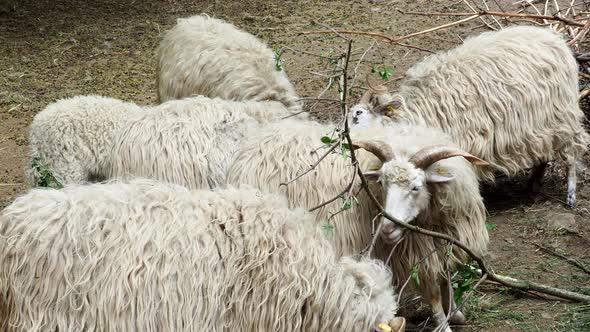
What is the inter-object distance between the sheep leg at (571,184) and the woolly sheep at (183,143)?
7.88 feet

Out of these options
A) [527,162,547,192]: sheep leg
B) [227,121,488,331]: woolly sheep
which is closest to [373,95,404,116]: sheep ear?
[227,121,488,331]: woolly sheep

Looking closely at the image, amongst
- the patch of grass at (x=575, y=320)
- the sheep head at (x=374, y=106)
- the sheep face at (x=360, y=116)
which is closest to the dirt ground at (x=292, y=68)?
the patch of grass at (x=575, y=320)

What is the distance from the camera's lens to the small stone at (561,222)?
555cm

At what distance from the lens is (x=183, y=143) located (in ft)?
15.5

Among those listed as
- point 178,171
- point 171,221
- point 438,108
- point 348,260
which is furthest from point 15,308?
point 438,108

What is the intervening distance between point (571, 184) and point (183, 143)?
2893 mm

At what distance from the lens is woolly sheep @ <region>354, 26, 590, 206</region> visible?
5.48m

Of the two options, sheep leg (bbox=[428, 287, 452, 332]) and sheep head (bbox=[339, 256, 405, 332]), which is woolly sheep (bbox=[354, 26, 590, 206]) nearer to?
sheep leg (bbox=[428, 287, 452, 332])

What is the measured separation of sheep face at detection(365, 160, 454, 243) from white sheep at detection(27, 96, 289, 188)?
1083 mm

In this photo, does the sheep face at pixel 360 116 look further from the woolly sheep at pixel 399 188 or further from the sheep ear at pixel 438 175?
the sheep ear at pixel 438 175

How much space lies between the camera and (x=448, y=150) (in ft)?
13.7

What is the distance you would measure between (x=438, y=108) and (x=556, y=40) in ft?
3.56

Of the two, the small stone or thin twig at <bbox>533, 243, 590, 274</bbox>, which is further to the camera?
the small stone

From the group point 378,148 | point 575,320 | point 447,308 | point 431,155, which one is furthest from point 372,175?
point 575,320
